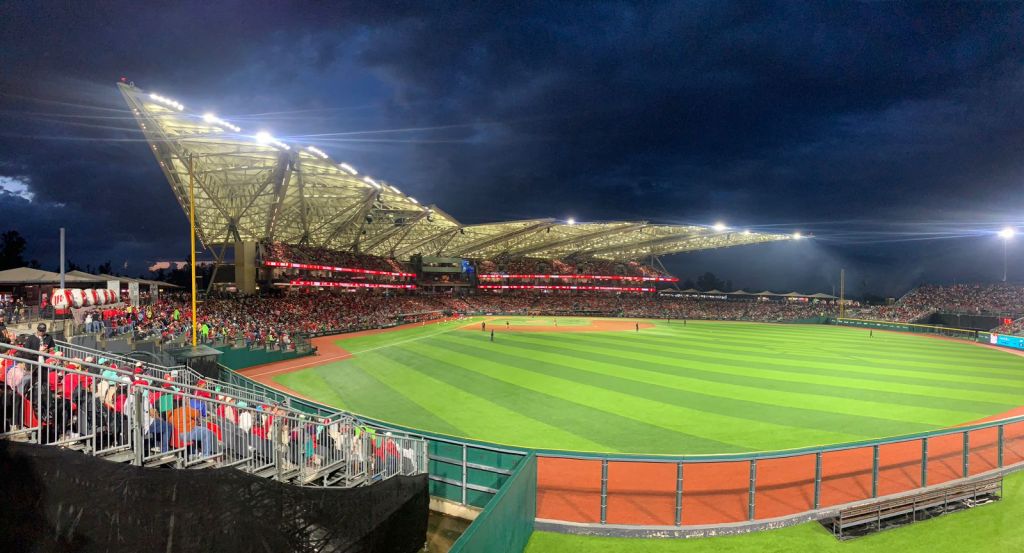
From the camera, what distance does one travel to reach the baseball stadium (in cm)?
502

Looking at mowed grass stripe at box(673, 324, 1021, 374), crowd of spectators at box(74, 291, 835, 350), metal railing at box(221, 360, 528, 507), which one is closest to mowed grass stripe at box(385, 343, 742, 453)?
metal railing at box(221, 360, 528, 507)

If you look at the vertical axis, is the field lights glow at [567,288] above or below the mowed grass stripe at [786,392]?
above

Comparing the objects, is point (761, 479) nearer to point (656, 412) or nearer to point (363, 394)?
point (656, 412)

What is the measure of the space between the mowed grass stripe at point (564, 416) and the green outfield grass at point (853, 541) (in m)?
4.97

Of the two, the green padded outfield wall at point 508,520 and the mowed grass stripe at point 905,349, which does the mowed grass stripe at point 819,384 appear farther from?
the green padded outfield wall at point 508,520

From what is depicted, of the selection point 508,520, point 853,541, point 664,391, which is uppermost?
point 508,520

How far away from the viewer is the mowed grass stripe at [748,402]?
13.5 m

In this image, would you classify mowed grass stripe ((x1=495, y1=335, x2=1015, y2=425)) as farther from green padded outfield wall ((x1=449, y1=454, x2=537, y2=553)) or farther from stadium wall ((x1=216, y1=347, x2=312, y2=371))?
stadium wall ((x1=216, y1=347, x2=312, y2=371))

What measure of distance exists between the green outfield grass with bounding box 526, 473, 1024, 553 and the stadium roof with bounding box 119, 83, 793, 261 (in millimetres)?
16964

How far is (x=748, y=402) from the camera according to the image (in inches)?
629

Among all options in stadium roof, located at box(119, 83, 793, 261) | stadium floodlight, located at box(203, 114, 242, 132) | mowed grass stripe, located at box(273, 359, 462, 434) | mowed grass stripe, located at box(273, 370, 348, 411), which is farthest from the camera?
stadium roof, located at box(119, 83, 793, 261)

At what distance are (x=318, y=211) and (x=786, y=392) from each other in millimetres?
45363

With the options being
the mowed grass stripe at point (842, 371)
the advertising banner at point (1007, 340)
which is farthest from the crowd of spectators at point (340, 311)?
the advertising banner at point (1007, 340)

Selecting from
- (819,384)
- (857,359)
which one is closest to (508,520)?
(819,384)
